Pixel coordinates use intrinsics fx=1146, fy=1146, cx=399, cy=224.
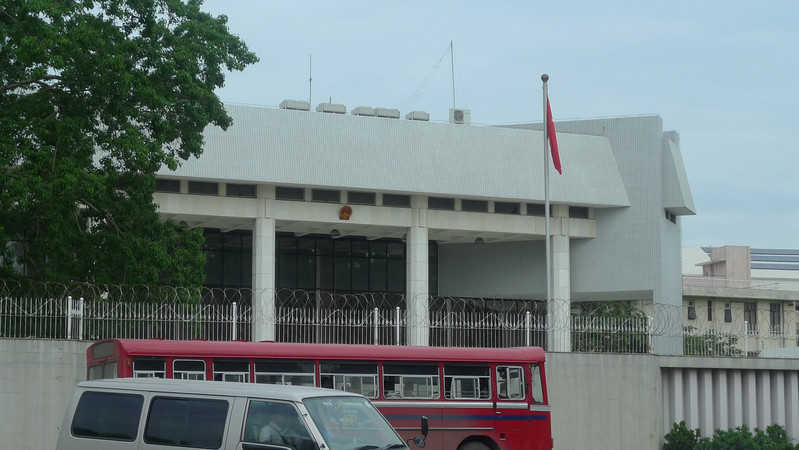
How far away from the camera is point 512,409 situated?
20.7 metres

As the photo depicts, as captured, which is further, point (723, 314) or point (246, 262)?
point (723, 314)

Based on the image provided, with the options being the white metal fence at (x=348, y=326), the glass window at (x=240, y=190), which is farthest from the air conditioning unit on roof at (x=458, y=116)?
the white metal fence at (x=348, y=326)

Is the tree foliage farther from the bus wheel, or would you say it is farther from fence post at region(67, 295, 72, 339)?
fence post at region(67, 295, 72, 339)

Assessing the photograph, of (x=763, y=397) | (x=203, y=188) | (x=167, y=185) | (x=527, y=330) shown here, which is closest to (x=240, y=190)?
(x=203, y=188)

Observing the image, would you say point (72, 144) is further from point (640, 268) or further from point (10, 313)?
point (640, 268)

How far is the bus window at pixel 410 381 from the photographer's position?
20141 millimetres

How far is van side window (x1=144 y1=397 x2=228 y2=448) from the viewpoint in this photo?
12125 mm

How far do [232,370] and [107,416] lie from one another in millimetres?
6330

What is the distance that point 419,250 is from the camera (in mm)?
43250

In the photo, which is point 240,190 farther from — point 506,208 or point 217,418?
point 217,418

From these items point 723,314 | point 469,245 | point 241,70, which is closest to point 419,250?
point 469,245

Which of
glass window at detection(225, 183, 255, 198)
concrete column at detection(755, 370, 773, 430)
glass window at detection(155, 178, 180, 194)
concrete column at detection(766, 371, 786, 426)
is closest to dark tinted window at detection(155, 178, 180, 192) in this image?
glass window at detection(155, 178, 180, 194)

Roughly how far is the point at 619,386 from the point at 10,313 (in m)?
13.8

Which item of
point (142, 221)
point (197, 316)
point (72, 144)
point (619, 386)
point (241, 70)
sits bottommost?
point (619, 386)
